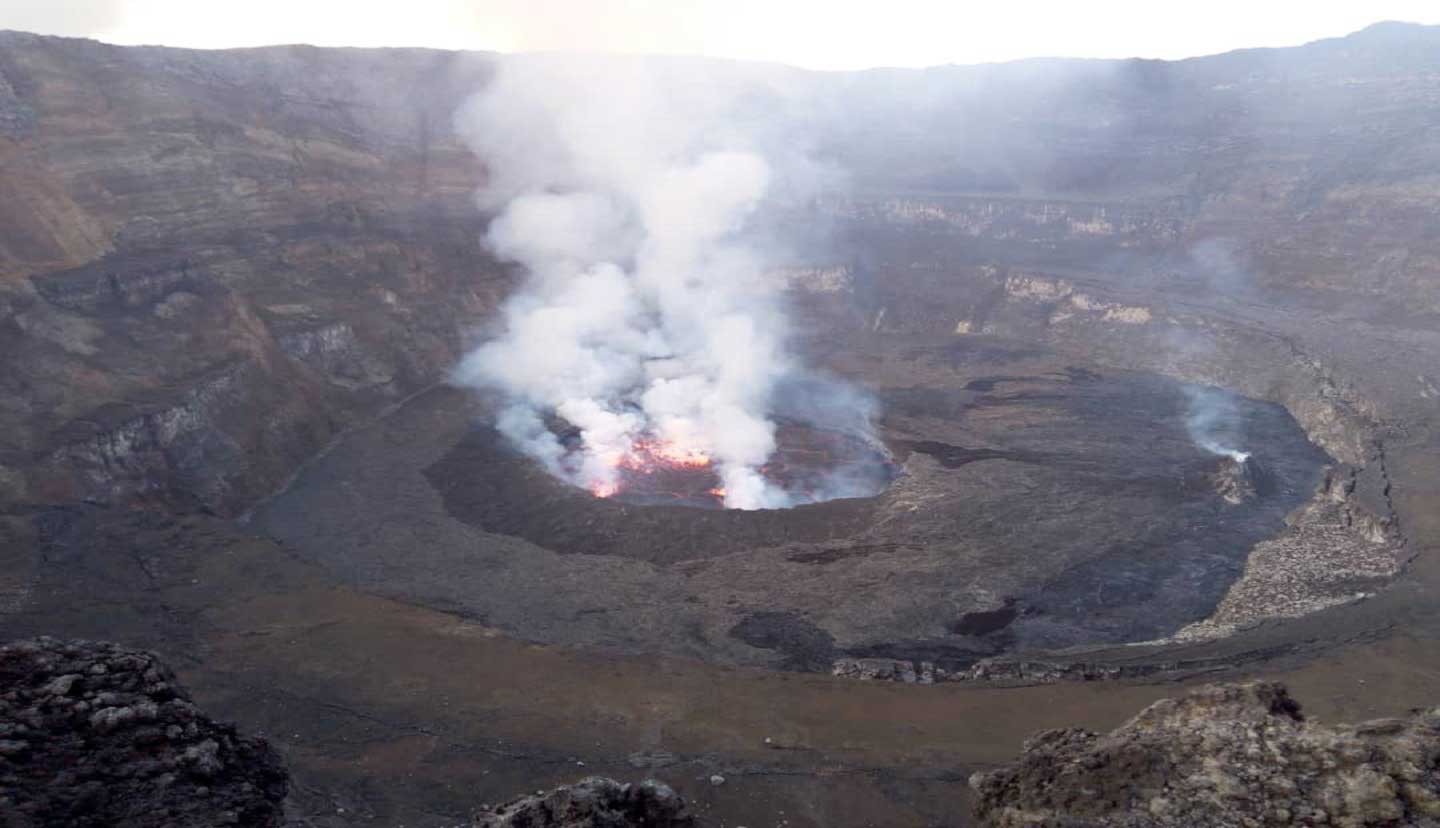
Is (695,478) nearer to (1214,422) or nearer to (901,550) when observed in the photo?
Result: (901,550)

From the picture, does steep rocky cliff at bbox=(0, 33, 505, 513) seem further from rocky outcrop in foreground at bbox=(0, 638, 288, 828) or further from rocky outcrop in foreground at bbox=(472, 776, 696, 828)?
rocky outcrop in foreground at bbox=(472, 776, 696, 828)

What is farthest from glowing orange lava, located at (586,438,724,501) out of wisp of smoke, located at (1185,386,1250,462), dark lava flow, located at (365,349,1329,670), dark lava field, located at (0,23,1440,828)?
wisp of smoke, located at (1185,386,1250,462)

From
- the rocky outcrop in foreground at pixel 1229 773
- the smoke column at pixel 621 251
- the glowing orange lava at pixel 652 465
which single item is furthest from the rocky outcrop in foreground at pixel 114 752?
the smoke column at pixel 621 251

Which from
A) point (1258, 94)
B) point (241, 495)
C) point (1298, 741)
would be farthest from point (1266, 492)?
point (1258, 94)

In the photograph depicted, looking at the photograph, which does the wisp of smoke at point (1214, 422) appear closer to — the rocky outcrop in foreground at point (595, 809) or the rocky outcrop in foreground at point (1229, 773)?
the rocky outcrop in foreground at point (1229, 773)

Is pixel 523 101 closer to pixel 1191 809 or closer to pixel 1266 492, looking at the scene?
pixel 1266 492
